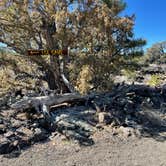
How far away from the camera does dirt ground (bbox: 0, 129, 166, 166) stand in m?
6.86

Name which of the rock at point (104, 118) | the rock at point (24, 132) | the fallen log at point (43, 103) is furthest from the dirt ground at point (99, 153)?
the fallen log at point (43, 103)

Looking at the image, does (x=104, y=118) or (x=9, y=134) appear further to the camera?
(x=104, y=118)

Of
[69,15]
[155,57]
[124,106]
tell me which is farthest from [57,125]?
[155,57]

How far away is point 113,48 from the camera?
1198cm

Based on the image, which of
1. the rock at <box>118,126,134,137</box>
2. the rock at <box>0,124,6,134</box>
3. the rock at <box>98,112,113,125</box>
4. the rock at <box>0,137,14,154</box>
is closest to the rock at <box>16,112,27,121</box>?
the rock at <box>0,124,6,134</box>

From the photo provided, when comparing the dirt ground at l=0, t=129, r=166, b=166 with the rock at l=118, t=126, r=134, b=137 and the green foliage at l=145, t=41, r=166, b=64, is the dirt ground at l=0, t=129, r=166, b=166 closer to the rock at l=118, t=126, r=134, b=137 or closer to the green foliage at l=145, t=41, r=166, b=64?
the rock at l=118, t=126, r=134, b=137

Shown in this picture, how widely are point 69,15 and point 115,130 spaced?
5021 mm

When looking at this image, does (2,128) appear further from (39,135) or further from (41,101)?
(41,101)

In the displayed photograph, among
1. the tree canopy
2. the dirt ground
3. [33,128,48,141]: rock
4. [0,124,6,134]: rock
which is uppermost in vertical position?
the tree canopy

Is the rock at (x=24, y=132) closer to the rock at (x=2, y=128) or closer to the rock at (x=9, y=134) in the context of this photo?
the rock at (x=9, y=134)

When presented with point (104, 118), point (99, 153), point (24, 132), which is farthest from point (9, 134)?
point (104, 118)

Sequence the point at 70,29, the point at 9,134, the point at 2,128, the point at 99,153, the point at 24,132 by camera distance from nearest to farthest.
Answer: the point at 99,153 < the point at 9,134 < the point at 24,132 < the point at 2,128 < the point at 70,29

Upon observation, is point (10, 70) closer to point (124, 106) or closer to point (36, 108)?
point (36, 108)

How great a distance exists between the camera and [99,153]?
740 centimetres
